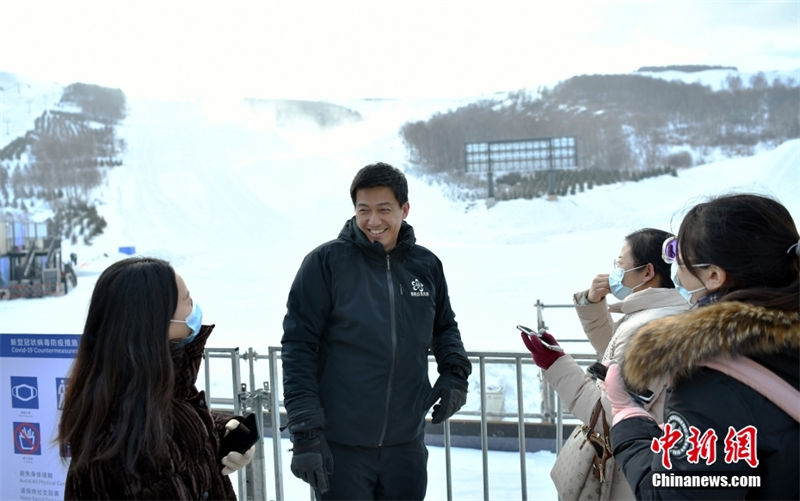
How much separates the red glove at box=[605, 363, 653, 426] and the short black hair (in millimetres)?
856

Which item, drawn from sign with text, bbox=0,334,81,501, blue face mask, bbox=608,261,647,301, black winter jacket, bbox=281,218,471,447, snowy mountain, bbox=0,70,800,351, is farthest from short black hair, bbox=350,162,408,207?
snowy mountain, bbox=0,70,800,351

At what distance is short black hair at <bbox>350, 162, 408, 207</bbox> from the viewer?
184 centimetres

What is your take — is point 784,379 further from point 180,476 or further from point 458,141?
point 458,141

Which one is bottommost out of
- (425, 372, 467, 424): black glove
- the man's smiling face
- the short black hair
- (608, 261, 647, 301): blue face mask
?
(425, 372, 467, 424): black glove

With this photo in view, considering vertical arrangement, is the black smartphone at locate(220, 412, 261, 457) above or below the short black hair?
below

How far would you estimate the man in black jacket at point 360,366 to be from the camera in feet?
5.49

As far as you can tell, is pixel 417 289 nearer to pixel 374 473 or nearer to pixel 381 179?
pixel 381 179

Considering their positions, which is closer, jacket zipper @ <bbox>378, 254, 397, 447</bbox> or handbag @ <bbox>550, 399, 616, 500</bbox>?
handbag @ <bbox>550, 399, 616, 500</bbox>

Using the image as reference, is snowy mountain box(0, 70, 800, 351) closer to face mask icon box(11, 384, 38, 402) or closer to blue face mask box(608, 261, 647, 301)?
blue face mask box(608, 261, 647, 301)

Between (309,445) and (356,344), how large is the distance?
0.29 meters

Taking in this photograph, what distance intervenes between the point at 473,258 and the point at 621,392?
38.2ft

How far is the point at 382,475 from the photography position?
1728 mm

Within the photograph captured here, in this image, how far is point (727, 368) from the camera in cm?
97

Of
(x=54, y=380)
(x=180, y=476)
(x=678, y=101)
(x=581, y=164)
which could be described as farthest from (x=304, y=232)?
(x=180, y=476)
